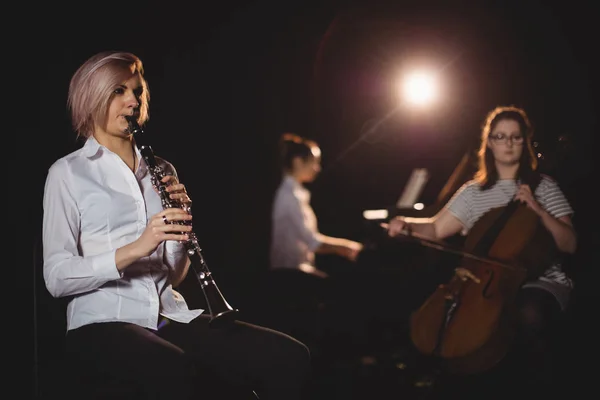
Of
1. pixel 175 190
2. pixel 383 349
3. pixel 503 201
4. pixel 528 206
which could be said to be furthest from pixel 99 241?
pixel 383 349

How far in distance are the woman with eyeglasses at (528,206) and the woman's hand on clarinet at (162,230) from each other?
1469 mm

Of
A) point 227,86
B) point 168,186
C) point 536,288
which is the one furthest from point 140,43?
point 536,288

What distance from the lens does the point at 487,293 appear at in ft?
9.46

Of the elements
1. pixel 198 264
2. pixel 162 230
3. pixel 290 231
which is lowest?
pixel 290 231

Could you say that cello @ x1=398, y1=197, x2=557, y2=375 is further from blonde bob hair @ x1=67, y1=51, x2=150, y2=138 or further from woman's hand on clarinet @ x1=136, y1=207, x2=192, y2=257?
blonde bob hair @ x1=67, y1=51, x2=150, y2=138

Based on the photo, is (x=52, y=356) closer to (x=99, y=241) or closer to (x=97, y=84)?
(x=99, y=241)

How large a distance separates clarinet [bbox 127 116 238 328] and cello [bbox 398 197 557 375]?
1.25m

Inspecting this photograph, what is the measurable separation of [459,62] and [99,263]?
3779mm

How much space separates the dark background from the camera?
3.79 meters

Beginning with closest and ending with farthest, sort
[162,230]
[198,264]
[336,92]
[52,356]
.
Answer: [162,230], [198,264], [52,356], [336,92]

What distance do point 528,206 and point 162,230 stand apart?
1725 millimetres

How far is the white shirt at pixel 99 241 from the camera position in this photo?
1.96 metres

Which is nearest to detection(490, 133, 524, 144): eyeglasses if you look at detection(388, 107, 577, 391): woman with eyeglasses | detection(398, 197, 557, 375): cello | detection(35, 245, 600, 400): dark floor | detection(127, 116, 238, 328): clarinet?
detection(388, 107, 577, 391): woman with eyeglasses

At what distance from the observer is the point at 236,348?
2.04 m
